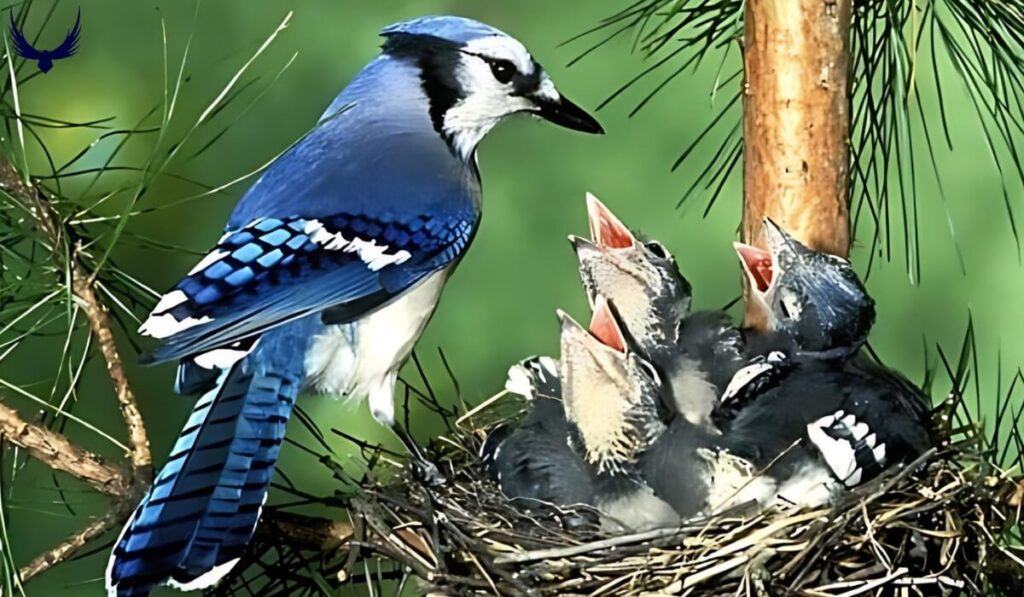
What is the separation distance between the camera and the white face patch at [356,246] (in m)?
0.76

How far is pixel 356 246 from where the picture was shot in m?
0.76

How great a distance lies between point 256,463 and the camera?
687 mm

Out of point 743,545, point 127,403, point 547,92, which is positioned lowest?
point 743,545

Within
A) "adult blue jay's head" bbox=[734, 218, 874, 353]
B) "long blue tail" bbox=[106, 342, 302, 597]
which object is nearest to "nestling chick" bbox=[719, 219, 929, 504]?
"adult blue jay's head" bbox=[734, 218, 874, 353]

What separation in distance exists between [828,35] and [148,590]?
1.59ft

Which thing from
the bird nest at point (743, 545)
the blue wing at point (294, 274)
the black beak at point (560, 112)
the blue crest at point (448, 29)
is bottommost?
the bird nest at point (743, 545)

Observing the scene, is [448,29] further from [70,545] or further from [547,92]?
A: [70,545]

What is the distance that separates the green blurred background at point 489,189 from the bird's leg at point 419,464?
1.18ft

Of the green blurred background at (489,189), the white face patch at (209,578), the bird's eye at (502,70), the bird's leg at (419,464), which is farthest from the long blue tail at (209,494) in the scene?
the green blurred background at (489,189)

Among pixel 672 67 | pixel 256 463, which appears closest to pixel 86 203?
pixel 256 463

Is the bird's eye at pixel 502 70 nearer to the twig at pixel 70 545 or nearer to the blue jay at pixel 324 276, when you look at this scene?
the blue jay at pixel 324 276

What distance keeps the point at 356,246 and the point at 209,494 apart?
0.57 feet

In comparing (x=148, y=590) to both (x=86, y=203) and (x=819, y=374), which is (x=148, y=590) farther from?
(x=819, y=374)

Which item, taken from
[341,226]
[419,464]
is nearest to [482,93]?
[341,226]
